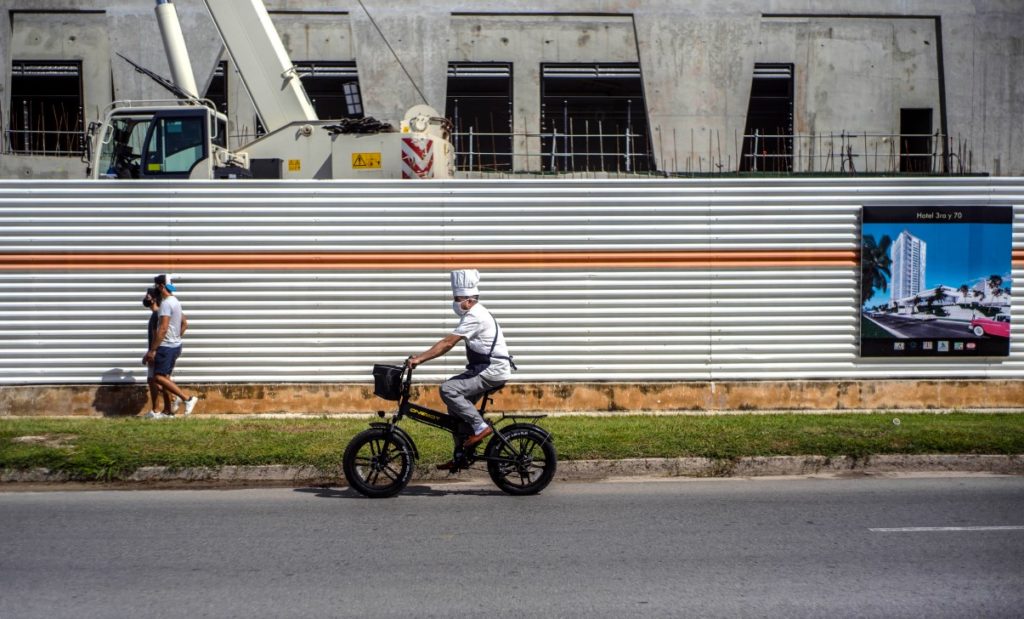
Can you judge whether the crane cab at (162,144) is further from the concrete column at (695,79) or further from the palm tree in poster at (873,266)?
the concrete column at (695,79)

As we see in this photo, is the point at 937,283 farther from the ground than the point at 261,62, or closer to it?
closer to it

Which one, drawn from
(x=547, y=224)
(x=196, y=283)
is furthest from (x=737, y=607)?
(x=196, y=283)

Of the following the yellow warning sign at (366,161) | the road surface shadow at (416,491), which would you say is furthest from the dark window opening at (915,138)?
the road surface shadow at (416,491)

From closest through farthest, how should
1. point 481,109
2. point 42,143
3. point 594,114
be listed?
point 42,143 → point 481,109 → point 594,114

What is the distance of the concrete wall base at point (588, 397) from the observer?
522 inches

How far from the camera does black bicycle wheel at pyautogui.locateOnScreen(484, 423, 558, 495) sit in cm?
876

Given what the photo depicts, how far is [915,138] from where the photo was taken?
22.9m

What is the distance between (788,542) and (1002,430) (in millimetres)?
Answer: 5441

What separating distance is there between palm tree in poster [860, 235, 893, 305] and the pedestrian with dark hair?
9.42 metres

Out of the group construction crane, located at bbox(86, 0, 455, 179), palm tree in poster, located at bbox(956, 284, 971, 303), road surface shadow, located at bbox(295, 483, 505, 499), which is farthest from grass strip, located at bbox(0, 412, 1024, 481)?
construction crane, located at bbox(86, 0, 455, 179)

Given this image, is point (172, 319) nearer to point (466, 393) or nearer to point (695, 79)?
point (466, 393)

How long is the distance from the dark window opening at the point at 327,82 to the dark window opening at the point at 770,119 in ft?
30.9

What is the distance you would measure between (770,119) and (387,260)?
15141 mm

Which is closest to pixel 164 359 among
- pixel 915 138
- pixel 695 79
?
pixel 695 79
